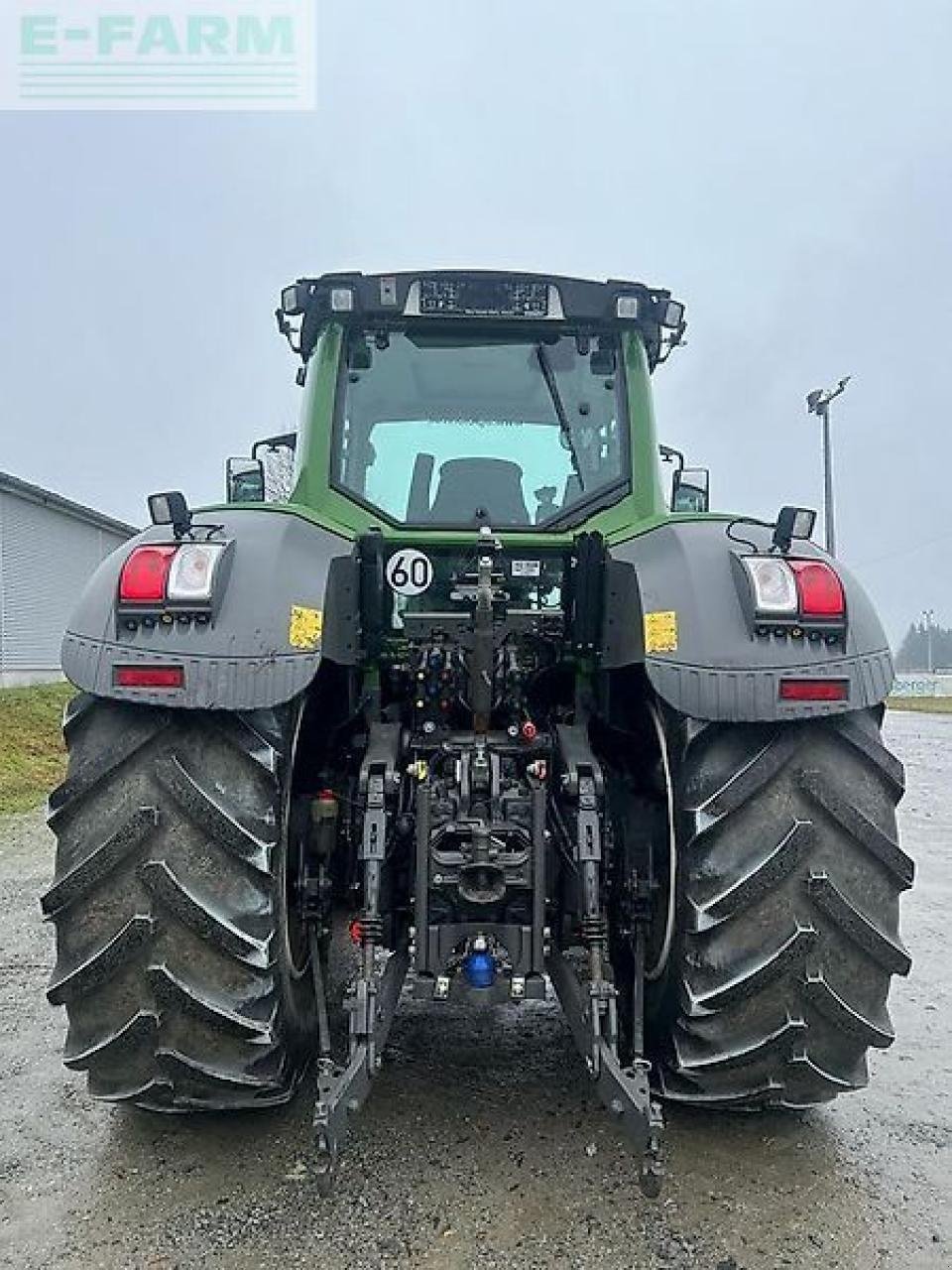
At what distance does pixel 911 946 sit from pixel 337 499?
365cm

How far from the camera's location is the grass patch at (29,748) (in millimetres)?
10820

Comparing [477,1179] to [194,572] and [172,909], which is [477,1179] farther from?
[194,572]

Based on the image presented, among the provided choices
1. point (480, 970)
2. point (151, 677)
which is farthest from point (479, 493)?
point (480, 970)

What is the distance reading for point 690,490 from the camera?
432cm

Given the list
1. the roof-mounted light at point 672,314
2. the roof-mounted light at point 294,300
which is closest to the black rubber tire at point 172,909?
the roof-mounted light at point 294,300

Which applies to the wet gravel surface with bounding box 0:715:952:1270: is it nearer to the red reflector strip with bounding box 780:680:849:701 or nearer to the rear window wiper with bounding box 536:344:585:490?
the red reflector strip with bounding box 780:680:849:701

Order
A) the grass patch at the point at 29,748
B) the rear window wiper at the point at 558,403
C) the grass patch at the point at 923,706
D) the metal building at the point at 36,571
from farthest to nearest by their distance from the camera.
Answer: the grass patch at the point at 923,706
the metal building at the point at 36,571
the grass patch at the point at 29,748
the rear window wiper at the point at 558,403

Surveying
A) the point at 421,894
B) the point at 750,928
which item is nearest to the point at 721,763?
the point at 750,928

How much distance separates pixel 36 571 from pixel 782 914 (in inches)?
926

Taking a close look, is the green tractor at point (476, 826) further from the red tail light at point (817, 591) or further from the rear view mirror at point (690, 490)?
the rear view mirror at point (690, 490)

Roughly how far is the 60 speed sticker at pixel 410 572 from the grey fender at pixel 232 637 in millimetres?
218

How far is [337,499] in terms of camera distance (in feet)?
11.6

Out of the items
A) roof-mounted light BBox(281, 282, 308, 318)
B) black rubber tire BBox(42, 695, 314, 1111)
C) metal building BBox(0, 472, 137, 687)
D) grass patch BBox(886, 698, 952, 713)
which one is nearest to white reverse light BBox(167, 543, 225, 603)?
black rubber tire BBox(42, 695, 314, 1111)

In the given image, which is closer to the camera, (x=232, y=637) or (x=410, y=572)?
(x=232, y=637)
